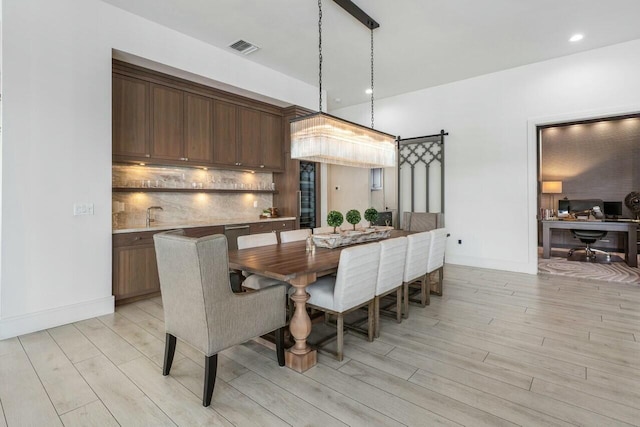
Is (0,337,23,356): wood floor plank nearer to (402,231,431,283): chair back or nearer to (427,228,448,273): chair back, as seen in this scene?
(402,231,431,283): chair back

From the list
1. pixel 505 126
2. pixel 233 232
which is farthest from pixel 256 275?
pixel 505 126

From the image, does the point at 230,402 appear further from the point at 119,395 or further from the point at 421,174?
the point at 421,174

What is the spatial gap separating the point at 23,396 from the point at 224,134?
12.0 feet

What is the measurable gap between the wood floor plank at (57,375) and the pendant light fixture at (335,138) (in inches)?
99.5

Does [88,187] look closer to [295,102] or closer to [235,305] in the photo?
[235,305]

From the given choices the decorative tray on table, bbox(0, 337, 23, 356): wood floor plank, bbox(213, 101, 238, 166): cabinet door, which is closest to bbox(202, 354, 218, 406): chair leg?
the decorative tray on table

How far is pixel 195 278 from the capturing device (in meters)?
1.82

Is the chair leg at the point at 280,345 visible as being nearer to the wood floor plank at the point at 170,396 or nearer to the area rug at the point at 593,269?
the wood floor plank at the point at 170,396

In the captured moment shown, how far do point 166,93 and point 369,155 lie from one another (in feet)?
8.85

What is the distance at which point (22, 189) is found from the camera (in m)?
2.88

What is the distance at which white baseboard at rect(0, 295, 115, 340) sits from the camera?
2.82 metres

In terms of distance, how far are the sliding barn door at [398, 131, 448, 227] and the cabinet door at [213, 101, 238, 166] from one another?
10.7 ft

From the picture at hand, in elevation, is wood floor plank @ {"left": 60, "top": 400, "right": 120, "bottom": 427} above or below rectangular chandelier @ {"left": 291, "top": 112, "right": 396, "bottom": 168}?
below

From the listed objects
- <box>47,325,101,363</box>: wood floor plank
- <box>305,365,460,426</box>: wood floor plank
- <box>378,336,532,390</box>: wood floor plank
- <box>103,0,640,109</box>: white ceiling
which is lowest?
<box>305,365,460,426</box>: wood floor plank
